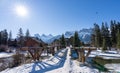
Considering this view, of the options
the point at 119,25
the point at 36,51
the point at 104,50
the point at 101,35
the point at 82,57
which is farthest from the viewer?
the point at 119,25

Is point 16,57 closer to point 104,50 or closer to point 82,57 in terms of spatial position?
point 82,57

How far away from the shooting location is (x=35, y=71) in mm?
13289

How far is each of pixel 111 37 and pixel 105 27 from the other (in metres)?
4.66

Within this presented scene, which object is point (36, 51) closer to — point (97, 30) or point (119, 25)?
point (97, 30)

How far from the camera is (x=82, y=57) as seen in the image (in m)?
18.9

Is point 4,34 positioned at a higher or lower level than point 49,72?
higher

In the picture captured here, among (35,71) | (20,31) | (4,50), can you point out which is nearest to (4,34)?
(20,31)

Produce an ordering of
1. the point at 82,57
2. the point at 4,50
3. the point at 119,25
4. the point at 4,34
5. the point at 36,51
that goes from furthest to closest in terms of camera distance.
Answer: the point at 4,34 → the point at 119,25 → the point at 4,50 → the point at 36,51 → the point at 82,57

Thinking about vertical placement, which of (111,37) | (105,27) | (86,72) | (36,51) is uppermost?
(105,27)

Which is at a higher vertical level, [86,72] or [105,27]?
[105,27]

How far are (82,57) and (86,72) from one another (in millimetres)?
6195

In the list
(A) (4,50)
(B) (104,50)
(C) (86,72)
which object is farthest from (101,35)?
(C) (86,72)

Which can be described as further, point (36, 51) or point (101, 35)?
point (101, 35)

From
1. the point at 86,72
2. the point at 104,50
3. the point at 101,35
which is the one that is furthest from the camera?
the point at 101,35
